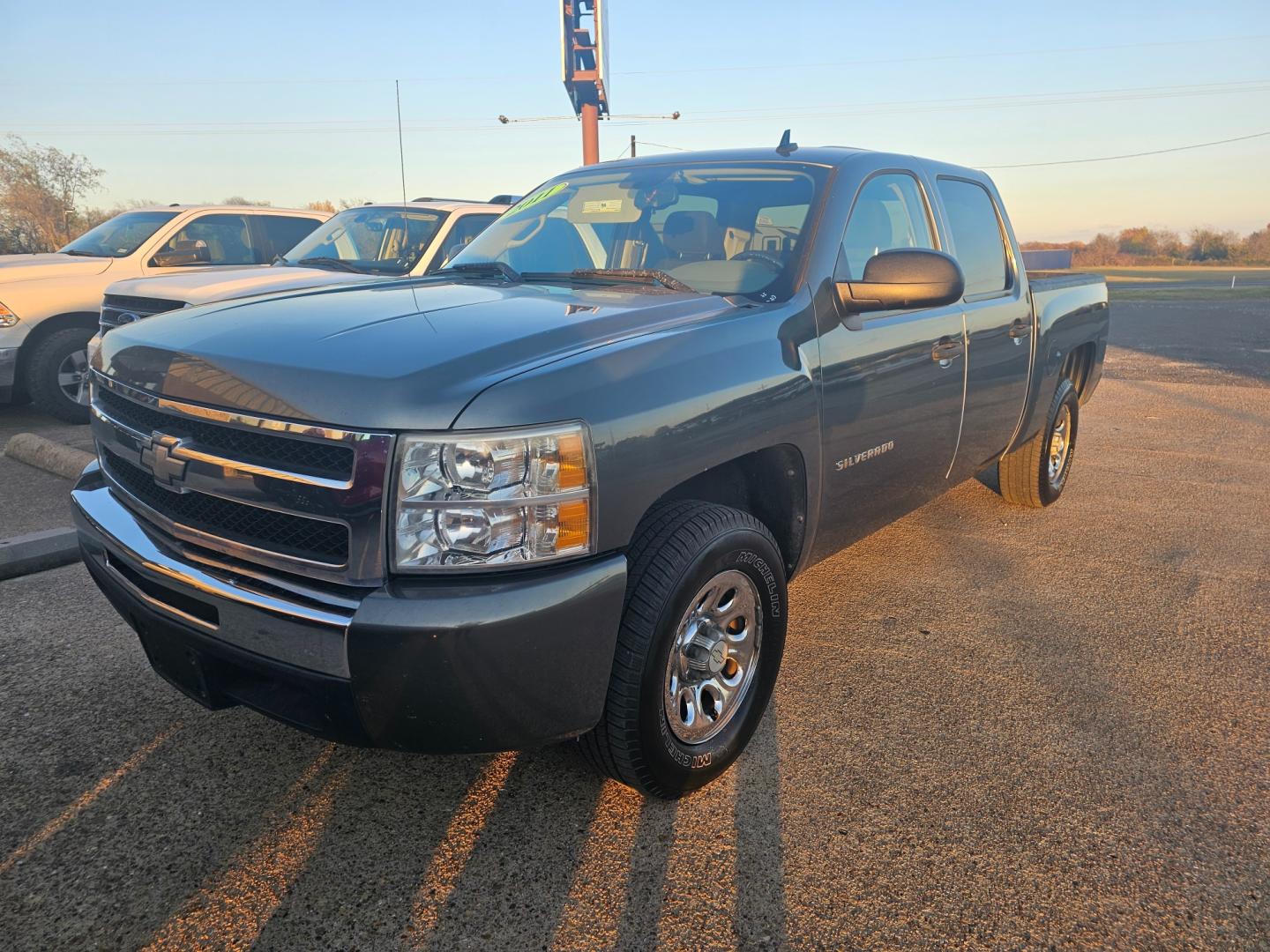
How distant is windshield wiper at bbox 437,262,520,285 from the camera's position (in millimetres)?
3242

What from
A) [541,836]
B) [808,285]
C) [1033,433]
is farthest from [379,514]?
[1033,433]

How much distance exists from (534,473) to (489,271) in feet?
5.42

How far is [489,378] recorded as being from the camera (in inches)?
75.9

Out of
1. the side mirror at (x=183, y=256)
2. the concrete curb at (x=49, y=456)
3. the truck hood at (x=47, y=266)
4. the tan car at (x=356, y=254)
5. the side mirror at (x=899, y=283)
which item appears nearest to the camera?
the side mirror at (x=899, y=283)

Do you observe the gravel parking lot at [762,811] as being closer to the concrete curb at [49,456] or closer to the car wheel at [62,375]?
the concrete curb at [49,456]

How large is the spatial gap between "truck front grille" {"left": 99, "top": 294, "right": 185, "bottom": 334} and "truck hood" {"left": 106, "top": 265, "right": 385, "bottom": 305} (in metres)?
0.04

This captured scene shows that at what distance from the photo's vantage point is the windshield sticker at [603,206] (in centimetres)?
358

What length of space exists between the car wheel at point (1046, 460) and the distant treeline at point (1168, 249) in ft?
197

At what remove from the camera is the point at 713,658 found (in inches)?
98.0

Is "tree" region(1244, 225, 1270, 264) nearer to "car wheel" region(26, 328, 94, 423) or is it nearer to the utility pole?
the utility pole

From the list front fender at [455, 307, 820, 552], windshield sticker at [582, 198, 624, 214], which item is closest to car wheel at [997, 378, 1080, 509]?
windshield sticker at [582, 198, 624, 214]

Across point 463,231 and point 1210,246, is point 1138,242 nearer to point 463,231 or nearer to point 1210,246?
point 1210,246

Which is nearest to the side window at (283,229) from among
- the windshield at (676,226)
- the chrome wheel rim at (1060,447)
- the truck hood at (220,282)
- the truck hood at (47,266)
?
the truck hood at (47,266)

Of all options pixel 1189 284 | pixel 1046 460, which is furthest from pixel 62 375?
pixel 1189 284
